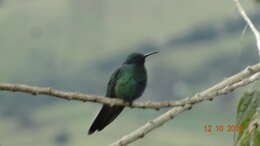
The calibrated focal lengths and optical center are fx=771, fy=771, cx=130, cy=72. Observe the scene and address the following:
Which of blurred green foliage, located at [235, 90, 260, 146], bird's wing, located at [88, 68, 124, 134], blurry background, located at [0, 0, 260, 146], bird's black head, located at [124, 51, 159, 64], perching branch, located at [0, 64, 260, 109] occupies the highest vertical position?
perching branch, located at [0, 64, 260, 109]

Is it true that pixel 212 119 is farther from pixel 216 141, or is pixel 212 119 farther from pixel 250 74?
pixel 250 74

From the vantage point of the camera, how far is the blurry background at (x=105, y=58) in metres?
102

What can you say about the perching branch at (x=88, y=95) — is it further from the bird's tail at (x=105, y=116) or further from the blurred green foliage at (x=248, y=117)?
the bird's tail at (x=105, y=116)

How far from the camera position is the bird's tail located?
6.11 metres

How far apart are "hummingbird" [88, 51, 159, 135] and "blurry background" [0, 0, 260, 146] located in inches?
3261

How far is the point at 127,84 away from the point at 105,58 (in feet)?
390

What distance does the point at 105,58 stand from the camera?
125688mm

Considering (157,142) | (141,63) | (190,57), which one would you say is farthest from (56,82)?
(141,63)

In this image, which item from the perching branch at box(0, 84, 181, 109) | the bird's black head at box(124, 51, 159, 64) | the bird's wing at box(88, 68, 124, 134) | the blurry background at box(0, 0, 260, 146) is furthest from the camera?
the blurry background at box(0, 0, 260, 146)
